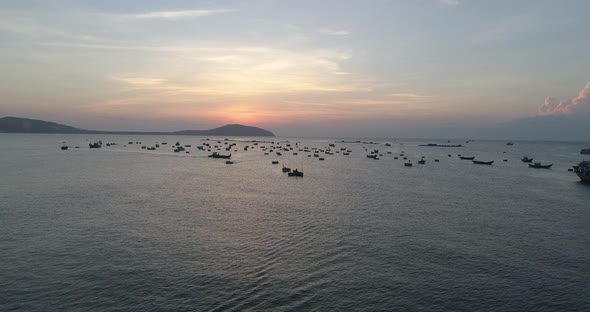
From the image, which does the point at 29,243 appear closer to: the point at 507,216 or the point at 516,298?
the point at 516,298

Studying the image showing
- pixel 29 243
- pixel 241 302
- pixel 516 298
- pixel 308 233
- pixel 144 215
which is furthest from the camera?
pixel 144 215

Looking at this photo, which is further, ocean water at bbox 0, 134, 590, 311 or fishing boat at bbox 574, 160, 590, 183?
fishing boat at bbox 574, 160, 590, 183

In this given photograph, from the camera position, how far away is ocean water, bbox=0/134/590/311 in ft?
85.6

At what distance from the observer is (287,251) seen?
35.3m

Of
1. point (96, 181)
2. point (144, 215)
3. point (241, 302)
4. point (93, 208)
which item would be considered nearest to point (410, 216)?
point (241, 302)

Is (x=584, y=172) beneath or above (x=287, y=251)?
above

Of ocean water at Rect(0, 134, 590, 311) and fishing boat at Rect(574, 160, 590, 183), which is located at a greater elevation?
fishing boat at Rect(574, 160, 590, 183)

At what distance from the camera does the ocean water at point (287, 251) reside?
2609 centimetres

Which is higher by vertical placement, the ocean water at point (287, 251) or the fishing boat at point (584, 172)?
the fishing boat at point (584, 172)

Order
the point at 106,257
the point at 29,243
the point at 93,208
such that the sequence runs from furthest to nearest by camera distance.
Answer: the point at 93,208, the point at 29,243, the point at 106,257

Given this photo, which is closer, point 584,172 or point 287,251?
point 287,251

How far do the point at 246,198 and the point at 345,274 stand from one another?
35672 mm

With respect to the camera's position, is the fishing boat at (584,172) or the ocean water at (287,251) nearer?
the ocean water at (287,251)

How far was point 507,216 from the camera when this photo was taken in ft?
174
